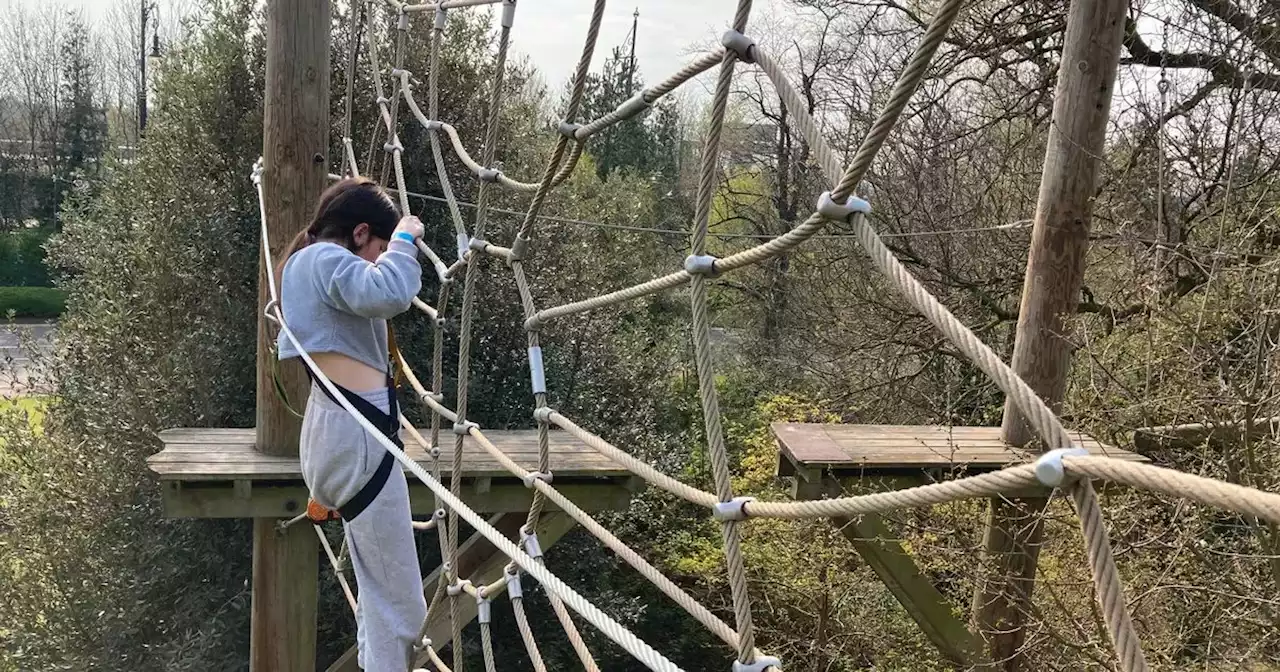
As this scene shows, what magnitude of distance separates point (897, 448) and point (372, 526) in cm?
149

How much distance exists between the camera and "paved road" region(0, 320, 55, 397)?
5.93 m

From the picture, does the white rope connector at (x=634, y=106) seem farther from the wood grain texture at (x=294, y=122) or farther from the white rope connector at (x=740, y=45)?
the wood grain texture at (x=294, y=122)

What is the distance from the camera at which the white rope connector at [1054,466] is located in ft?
1.77

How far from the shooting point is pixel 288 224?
2555 mm

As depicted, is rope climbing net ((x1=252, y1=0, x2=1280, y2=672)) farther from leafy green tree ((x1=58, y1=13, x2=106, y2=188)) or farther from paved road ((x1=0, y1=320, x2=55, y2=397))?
leafy green tree ((x1=58, y1=13, x2=106, y2=188))

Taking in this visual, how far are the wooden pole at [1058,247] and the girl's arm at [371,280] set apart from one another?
1.63 meters

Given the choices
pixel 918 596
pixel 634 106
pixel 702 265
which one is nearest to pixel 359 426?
pixel 634 106

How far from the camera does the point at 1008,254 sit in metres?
4.60

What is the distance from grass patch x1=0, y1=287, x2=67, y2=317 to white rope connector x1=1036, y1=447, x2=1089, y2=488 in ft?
49.4

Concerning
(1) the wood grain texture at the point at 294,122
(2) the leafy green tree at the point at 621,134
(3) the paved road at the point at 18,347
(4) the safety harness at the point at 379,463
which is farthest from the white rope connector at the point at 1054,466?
(2) the leafy green tree at the point at 621,134

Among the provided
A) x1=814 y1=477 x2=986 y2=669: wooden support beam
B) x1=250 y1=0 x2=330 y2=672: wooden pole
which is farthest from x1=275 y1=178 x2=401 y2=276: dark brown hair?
x1=814 y1=477 x2=986 y2=669: wooden support beam

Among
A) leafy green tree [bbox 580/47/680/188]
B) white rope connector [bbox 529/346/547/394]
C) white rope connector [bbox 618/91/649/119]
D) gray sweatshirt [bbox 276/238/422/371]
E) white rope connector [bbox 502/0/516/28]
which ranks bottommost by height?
white rope connector [bbox 529/346/547/394]

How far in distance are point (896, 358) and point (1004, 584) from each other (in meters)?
2.60

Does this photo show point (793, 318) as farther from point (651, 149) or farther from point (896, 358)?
point (651, 149)
